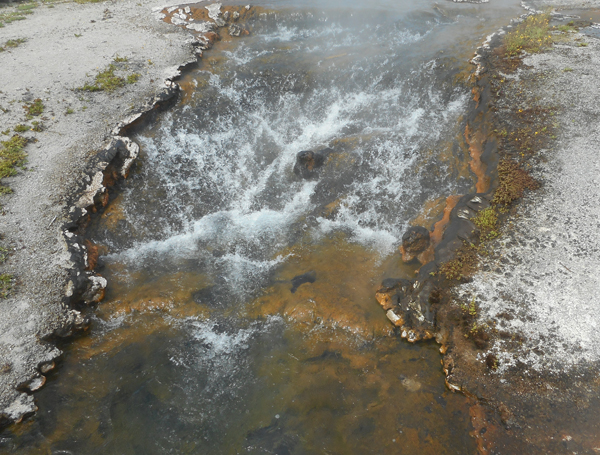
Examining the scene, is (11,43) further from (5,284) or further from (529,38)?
(529,38)

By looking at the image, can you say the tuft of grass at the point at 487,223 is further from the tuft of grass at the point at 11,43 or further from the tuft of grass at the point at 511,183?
the tuft of grass at the point at 11,43

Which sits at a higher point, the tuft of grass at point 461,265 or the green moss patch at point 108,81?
the green moss patch at point 108,81

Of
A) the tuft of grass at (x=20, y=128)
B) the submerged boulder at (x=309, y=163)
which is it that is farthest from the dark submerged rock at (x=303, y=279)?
the tuft of grass at (x=20, y=128)

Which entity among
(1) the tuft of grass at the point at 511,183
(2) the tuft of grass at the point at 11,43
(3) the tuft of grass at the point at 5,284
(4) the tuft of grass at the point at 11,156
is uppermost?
(2) the tuft of grass at the point at 11,43

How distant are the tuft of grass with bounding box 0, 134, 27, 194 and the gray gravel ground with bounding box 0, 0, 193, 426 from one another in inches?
8.5

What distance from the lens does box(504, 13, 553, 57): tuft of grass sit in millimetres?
14906

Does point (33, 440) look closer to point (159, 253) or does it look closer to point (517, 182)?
point (159, 253)

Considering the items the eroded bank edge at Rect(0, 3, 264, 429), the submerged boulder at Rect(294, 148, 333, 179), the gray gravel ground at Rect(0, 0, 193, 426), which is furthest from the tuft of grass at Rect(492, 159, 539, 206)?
the gray gravel ground at Rect(0, 0, 193, 426)

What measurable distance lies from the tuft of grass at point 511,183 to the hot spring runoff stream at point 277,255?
1.41m

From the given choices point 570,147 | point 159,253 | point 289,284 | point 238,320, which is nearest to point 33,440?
Result: point 238,320

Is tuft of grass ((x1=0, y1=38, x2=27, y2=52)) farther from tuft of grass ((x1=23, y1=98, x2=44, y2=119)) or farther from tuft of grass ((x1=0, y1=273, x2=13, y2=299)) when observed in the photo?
Answer: tuft of grass ((x1=0, y1=273, x2=13, y2=299))

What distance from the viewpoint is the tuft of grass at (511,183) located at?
29.8 feet

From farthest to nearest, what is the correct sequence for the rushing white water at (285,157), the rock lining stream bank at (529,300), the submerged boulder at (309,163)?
the submerged boulder at (309,163) → the rushing white water at (285,157) → the rock lining stream bank at (529,300)

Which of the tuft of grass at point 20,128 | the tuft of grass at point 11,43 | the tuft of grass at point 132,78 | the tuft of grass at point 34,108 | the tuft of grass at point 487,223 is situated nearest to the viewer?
the tuft of grass at point 487,223
